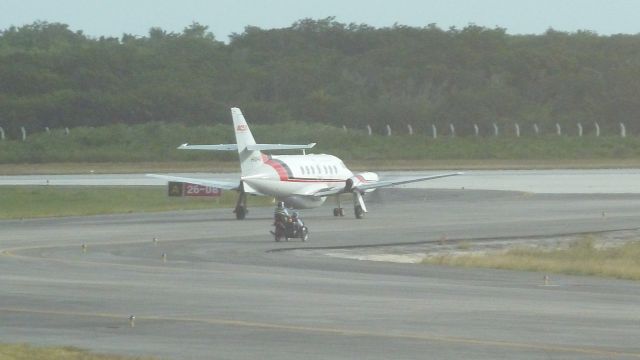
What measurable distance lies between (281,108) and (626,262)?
85.0m

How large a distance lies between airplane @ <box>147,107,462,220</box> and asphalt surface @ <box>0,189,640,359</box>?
6.05 m

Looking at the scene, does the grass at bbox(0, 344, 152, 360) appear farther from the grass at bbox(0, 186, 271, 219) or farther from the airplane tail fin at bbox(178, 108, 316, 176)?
the grass at bbox(0, 186, 271, 219)

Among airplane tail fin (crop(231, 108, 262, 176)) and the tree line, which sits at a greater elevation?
the tree line

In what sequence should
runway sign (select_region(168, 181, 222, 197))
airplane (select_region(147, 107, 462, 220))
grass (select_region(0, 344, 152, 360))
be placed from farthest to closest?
1. runway sign (select_region(168, 181, 222, 197))
2. airplane (select_region(147, 107, 462, 220))
3. grass (select_region(0, 344, 152, 360))

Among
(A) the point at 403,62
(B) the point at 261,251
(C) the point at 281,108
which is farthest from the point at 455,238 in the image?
A: (A) the point at 403,62

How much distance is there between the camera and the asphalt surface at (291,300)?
18.2 meters

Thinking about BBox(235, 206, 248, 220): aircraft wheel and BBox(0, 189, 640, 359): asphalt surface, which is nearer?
BBox(0, 189, 640, 359): asphalt surface

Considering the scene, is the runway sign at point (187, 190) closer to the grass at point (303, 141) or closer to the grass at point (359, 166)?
the grass at point (359, 166)

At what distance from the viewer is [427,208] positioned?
184 feet

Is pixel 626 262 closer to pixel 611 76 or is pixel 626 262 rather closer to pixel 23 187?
pixel 23 187

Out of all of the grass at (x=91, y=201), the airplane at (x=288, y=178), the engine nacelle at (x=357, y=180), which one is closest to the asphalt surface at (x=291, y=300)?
the airplane at (x=288, y=178)

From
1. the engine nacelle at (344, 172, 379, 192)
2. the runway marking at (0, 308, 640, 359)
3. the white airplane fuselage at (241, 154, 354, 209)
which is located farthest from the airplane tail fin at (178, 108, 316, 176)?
the runway marking at (0, 308, 640, 359)

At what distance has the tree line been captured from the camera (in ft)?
370

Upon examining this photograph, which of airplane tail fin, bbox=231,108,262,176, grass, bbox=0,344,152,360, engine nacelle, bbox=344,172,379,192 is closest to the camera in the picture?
grass, bbox=0,344,152,360
